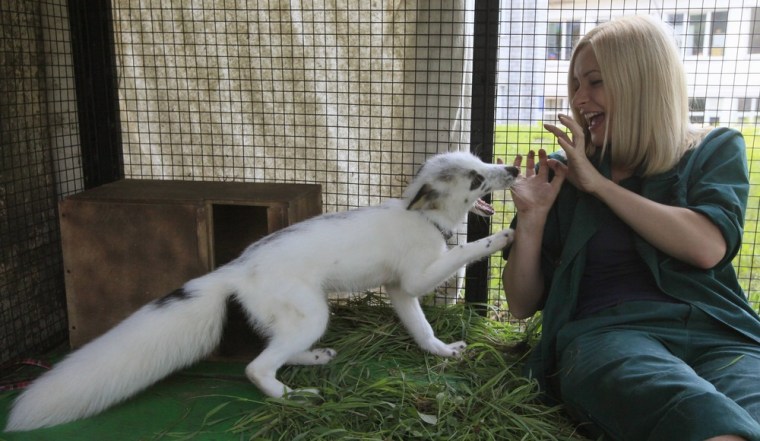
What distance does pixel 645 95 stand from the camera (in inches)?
86.8

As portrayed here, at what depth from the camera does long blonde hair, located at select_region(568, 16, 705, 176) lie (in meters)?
2.20

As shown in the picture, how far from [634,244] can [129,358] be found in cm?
188

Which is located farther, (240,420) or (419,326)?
(419,326)

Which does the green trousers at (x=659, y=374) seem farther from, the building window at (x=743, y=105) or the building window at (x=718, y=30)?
the building window at (x=743, y=105)

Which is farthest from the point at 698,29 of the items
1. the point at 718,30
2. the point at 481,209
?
the point at 481,209

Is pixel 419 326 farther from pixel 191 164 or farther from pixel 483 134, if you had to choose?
pixel 191 164

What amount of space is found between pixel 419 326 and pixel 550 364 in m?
0.68

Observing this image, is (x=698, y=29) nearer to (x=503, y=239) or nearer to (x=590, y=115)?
(x=590, y=115)

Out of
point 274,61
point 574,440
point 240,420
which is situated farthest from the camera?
point 274,61

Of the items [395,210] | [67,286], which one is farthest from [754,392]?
[67,286]

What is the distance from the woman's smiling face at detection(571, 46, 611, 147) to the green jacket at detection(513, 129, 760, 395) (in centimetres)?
14

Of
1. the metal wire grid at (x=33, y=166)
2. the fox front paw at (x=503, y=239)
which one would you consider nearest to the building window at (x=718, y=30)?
the fox front paw at (x=503, y=239)

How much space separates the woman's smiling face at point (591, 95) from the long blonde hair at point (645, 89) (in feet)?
0.17

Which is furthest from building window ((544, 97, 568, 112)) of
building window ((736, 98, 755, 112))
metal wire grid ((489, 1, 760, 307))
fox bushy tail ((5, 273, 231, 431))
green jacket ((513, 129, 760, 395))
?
fox bushy tail ((5, 273, 231, 431))
